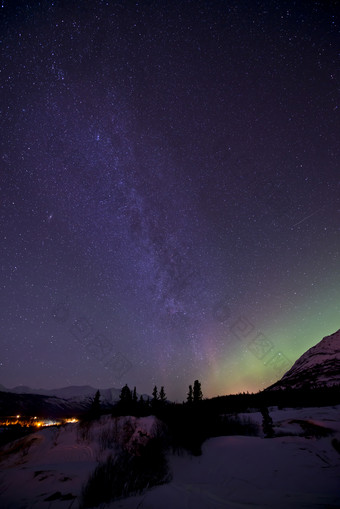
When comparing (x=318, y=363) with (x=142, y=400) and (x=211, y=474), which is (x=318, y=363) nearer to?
(x=142, y=400)

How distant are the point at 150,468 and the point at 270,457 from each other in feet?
15.9

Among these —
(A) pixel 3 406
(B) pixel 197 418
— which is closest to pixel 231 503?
(B) pixel 197 418

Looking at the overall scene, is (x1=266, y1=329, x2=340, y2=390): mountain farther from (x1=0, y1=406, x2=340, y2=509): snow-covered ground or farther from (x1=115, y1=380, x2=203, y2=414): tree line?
(x1=0, y1=406, x2=340, y2=509): snow-covered ground

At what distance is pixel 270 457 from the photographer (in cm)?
986

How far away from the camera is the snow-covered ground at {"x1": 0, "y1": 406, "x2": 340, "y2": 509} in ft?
20.9

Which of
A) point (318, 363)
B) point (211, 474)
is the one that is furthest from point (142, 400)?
point (318, 363)

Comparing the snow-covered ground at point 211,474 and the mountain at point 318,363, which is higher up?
the mountain at point 318,363

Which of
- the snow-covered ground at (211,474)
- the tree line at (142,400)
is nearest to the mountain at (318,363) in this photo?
the tree line at (142,400)

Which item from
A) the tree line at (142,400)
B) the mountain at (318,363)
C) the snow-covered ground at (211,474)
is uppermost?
the mountain at (318,363)

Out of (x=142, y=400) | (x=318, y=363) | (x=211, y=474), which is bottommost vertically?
(x=211, y=474)

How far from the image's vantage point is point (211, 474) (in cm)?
933

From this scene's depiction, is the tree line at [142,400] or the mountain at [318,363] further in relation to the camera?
the mountain at [318,363]

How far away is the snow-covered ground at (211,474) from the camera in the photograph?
6.38 meters

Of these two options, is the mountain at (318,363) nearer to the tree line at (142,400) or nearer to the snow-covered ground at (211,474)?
the tree line at (142,400)
